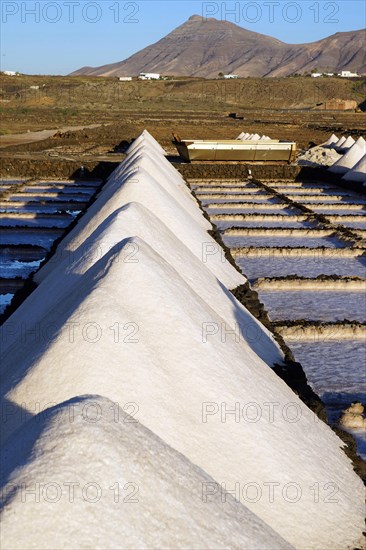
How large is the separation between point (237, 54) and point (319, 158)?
147948 millimetres

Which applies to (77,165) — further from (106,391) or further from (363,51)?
(363,51)

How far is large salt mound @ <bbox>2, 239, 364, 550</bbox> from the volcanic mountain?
13147cm

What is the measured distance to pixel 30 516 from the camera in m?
1.57

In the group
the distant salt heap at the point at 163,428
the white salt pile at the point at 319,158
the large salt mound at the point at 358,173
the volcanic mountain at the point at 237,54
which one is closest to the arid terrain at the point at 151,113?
the white salt pile at the point at 319,158

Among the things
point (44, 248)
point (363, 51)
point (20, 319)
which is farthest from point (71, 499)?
point (363, 51)

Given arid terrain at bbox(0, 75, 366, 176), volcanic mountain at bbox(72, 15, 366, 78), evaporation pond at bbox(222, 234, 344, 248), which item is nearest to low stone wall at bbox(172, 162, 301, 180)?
arid terrain at bbox(0, 75, 366, 176)

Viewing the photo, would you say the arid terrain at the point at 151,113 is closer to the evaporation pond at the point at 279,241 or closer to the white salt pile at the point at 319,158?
the white salt pile at the point at 319,158

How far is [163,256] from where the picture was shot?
4.11 m

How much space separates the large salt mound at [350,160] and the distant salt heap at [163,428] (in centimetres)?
1308

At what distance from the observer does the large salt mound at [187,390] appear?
2520 millimetres

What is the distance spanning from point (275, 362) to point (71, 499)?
2.94 metres

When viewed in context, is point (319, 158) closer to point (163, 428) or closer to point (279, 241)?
point (279, 241)

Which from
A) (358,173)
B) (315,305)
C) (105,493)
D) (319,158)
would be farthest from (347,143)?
(105,493)

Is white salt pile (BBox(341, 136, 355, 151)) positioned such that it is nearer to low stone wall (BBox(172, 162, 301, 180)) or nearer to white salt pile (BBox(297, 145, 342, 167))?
white salt pile (BBox(297, 145, 342, 167))
